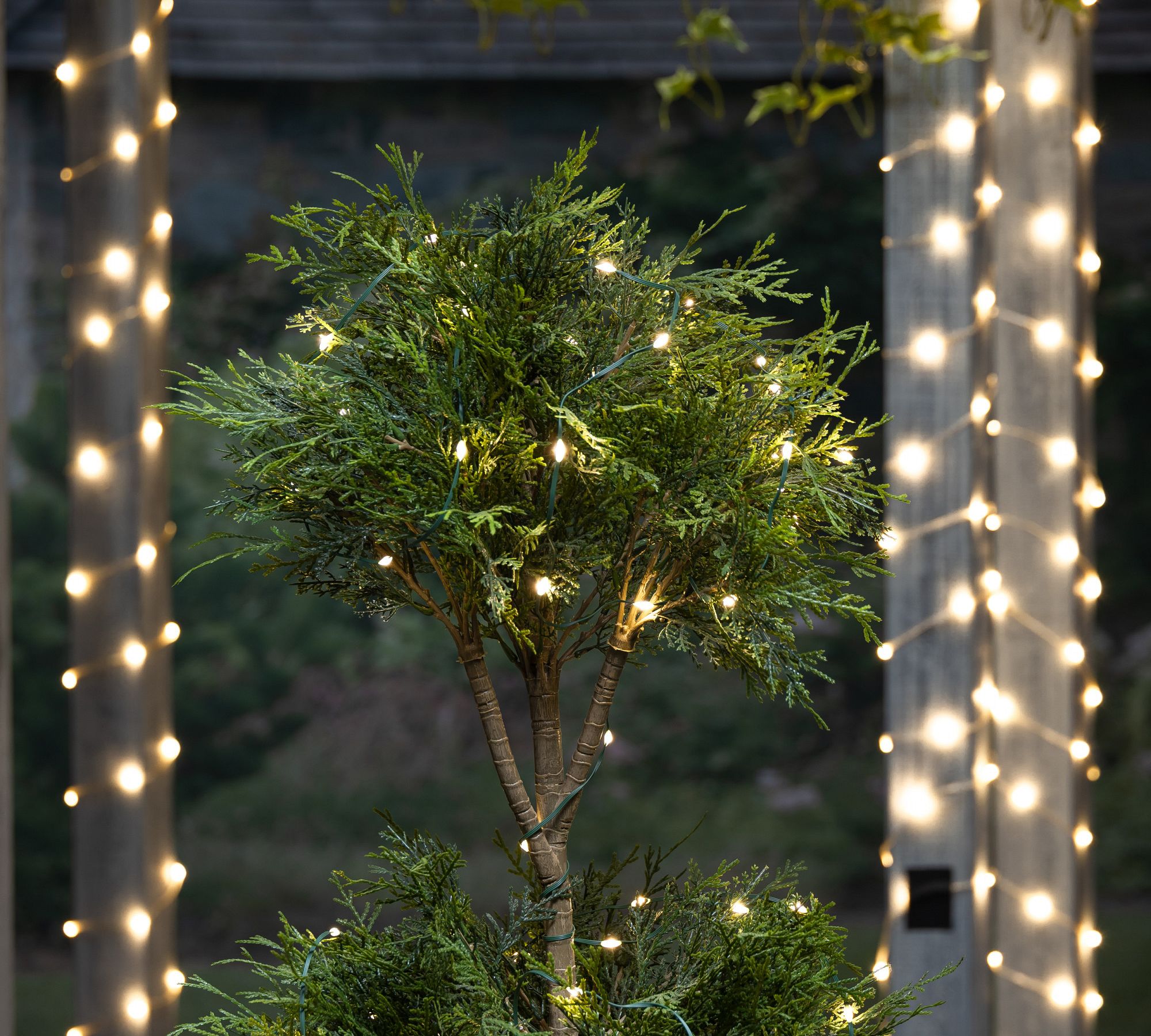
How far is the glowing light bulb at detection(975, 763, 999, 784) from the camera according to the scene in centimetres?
116

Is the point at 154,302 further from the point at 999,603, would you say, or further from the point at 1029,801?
the point at 1029,801

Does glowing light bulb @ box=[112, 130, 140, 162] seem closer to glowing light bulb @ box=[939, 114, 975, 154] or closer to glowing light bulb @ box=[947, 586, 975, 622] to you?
glowing light bulb @ box=[939, 114, 975, 154]

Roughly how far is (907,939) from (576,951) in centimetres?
47

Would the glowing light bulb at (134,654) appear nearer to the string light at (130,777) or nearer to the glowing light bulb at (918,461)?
the string light at (130,777)

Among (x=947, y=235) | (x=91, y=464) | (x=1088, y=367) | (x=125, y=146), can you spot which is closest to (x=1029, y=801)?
(x=1088, y=367)

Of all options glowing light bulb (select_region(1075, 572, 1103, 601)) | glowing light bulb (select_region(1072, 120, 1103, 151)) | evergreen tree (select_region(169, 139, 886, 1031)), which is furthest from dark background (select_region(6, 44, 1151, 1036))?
evergreen tree (select_region(169, 139, 886, 1031))

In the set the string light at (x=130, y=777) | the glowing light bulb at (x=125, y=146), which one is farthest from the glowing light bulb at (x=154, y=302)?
the string light at (x=130, y=777)

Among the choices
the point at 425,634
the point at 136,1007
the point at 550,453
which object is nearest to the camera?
the point at 550,453

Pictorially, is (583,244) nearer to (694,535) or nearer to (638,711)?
(694,535)

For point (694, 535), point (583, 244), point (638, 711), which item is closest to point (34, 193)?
point (638, 711)

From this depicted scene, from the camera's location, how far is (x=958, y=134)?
1.15m

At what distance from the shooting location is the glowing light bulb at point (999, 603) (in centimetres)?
117

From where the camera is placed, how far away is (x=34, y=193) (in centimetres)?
292

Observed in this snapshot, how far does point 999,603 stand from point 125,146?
3.43 ft
